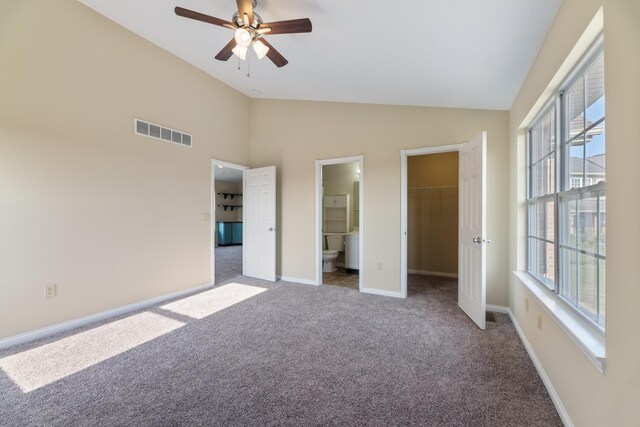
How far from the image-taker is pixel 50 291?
262 centimetres

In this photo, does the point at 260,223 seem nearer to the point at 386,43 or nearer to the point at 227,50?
the point at 227,50

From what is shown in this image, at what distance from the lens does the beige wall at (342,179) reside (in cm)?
610

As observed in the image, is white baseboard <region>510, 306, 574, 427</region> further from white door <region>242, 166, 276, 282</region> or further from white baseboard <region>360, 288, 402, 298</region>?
white door <region>242, 166, 276, 282</region>

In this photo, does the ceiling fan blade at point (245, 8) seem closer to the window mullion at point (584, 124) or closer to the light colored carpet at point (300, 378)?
the window mullion at point (584, 124)

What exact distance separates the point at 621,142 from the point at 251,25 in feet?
7.89

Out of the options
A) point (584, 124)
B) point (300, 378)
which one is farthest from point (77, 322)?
point (584, 124)

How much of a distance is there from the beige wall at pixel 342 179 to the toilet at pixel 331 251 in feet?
1.91

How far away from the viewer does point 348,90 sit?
3.53 metres

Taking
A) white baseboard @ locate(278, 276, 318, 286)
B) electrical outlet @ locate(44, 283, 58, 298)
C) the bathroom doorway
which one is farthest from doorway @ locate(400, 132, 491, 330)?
electrical outlet @ locate(44, 283, 58, 298)

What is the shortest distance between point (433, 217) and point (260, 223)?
126 inches

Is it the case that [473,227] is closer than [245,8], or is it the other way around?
[245,8]

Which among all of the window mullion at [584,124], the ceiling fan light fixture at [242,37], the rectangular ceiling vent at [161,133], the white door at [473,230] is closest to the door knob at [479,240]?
the white door at [473,230]

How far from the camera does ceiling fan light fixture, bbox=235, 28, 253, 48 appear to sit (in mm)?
2150

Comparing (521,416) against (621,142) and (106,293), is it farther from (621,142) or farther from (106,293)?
(106,293)
